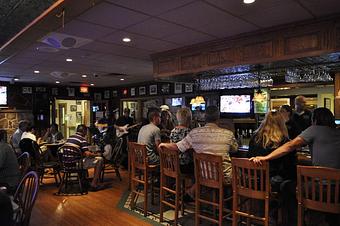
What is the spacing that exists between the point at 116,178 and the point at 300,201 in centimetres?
462

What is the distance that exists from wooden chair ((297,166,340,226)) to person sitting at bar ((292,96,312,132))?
1968 mm

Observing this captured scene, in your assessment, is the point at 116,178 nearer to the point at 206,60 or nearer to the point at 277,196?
the point at 206,60

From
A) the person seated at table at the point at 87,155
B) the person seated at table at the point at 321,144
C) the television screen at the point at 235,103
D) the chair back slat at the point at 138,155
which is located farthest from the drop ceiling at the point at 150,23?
the television screen at the point at 235,103

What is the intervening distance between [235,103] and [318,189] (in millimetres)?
4841

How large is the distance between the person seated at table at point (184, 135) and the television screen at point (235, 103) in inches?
138

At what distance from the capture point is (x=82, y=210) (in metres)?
4.22

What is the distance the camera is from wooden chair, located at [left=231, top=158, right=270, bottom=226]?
261 cm

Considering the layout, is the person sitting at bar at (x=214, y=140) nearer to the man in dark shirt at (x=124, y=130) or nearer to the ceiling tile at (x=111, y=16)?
the ceiling tile at (x=111, y=16)

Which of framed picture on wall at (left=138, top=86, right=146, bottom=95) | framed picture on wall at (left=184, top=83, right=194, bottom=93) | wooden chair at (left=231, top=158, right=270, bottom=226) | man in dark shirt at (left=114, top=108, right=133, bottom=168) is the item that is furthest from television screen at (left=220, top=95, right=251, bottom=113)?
wooden chair at (left=231, top=158, right=270, bottom=226)

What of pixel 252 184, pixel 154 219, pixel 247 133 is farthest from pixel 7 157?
pixel 247 133

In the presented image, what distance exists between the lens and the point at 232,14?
313cm

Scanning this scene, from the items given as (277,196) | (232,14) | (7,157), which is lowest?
(277,196)

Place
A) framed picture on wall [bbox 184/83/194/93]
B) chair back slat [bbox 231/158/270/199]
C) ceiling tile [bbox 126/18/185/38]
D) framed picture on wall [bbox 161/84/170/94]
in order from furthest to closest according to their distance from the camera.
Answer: framed picture on wall [bbox 161/84/170/94], framed picture on wall [bbox 184/83/194/93], ceiling tile [bbox 126/18/185/38], chair back slat [bbox 231/158/270/199]

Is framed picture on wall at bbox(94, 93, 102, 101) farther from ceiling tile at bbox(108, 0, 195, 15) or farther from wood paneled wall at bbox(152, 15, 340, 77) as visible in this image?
ceiling tile at bbox(108, 0, 195, 15)
